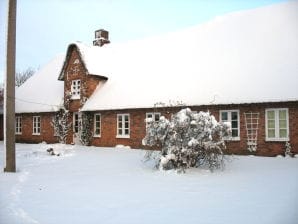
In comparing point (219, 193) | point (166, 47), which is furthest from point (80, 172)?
point (166, 47)

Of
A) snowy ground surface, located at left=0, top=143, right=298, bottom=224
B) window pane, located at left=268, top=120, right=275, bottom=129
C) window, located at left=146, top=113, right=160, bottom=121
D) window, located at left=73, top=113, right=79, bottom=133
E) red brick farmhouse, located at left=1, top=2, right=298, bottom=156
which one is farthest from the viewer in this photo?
window, located at left=73, top=113, right=79, bottom=133

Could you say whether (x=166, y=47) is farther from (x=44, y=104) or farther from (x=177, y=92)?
(x=44, y=104)

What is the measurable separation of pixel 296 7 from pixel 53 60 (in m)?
22.4

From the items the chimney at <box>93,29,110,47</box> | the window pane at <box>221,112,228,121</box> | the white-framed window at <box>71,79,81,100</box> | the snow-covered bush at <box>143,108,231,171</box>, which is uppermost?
the chimney at <box>93,29,110,47</box>

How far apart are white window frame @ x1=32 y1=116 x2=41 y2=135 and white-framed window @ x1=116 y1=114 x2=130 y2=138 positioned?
28.4ft

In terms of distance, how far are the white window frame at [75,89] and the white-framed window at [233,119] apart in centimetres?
1144

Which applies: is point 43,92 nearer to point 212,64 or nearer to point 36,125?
point 36,125

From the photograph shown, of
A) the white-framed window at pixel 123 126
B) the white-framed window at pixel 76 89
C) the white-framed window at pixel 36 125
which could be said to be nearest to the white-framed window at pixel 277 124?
the white-framed window at pixel 123 126

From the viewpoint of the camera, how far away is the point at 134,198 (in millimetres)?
8258

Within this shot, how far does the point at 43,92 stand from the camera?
29406 millimetres

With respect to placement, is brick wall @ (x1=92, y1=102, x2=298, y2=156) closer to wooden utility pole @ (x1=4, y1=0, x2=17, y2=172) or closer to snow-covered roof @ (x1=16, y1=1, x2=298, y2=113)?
snow-covered roof @ (x1=16, y1=1, x2=298, y2=113)

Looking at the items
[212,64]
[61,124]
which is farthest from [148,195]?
[61,124]

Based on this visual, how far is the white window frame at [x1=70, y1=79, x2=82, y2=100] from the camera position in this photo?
25781 millimetres

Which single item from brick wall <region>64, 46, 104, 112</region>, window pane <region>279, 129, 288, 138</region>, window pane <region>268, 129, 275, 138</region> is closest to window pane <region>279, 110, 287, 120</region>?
window pane <region>279, 129, 288, 138</region>
